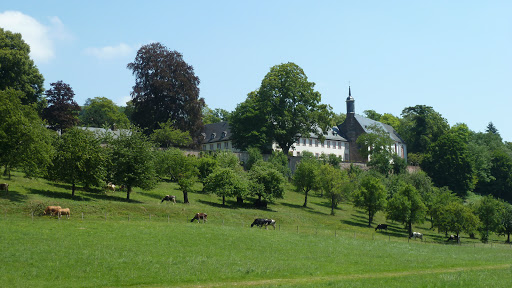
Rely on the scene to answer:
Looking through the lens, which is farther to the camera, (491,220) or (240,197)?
(491,220)

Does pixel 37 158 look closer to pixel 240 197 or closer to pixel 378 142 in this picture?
pixel 240 197

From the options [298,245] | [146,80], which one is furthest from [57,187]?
[146,80]

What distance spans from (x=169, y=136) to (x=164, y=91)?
27.0ft

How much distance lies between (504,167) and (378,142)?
107 feet

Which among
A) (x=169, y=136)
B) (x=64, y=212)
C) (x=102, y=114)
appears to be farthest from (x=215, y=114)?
(x=64, y=212)

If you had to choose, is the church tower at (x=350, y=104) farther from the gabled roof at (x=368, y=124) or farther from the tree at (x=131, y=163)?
the tree at (x=131, y=163)

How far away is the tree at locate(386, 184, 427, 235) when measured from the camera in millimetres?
67750

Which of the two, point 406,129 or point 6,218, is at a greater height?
point 406,129

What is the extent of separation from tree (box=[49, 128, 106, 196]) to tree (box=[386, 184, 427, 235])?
1440 inches

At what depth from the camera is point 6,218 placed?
1574 inches

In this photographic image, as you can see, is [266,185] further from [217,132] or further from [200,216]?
[217,132]

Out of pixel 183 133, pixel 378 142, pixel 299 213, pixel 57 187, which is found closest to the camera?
pixel 57 187

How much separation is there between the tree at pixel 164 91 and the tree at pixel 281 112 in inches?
350

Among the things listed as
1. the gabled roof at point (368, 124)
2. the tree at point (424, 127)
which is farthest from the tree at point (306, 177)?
the tree at point (424, 127)
